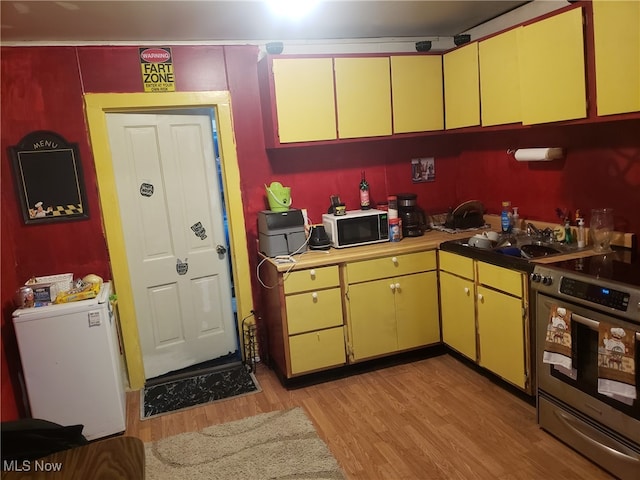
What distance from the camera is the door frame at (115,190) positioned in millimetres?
3365

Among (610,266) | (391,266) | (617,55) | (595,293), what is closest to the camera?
(595,293)

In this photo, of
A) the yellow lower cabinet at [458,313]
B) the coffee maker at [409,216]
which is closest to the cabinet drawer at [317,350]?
the yellow lower cabinet at [458,313]

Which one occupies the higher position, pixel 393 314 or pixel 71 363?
pixel 71 363

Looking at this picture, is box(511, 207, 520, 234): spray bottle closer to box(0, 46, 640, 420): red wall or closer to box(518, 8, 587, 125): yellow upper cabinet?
box(0, 46, 640, 420): red wall

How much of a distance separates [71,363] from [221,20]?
7.40 feet

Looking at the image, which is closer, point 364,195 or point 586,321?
point 586,321

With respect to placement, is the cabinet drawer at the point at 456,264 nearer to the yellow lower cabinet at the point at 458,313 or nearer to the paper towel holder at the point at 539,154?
the yellow lower cabinet at the point at 458,313

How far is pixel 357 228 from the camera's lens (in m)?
3.66

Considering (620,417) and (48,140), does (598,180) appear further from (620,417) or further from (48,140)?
(48,140)

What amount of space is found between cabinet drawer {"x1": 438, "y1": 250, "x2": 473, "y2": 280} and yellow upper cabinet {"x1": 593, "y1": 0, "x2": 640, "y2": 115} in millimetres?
1211

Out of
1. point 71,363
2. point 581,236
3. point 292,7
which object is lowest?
point 71,363

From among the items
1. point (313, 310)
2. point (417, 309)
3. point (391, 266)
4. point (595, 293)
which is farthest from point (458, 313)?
point (595, 293)

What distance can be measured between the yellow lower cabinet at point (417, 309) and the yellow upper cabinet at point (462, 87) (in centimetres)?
118

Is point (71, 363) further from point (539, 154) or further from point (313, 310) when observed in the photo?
point (539, 154)
